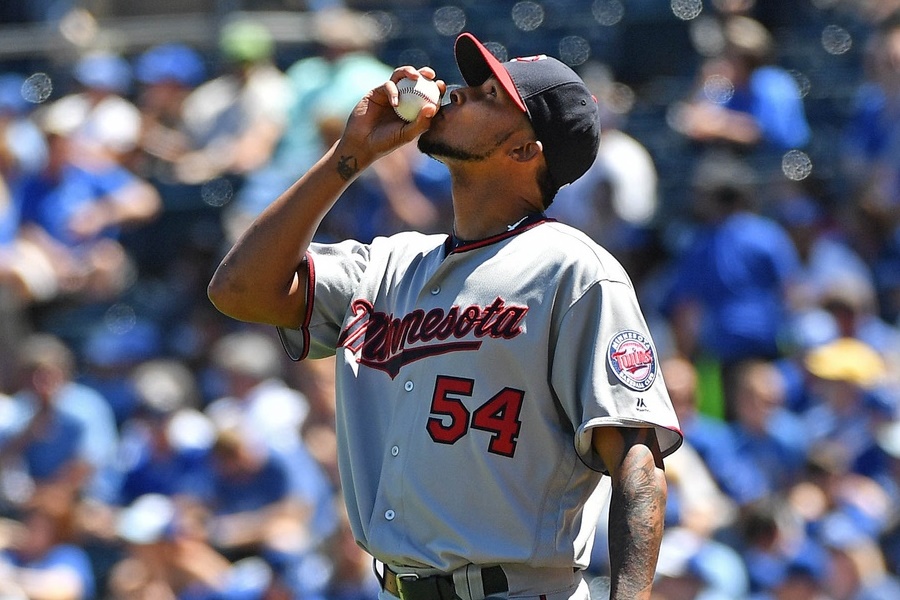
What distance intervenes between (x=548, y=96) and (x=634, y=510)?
35.1 inches

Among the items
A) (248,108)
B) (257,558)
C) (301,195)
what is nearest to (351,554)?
(257,558)

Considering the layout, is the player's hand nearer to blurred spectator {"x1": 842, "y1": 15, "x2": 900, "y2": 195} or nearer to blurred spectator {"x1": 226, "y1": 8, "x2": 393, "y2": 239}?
blurred spectator {"x1": 226, "y1": 8, "x2": 393, "y2": 239}

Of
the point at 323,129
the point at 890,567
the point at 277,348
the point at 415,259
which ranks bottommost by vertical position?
the point at 890,567

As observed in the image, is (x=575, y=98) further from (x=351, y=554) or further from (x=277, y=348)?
(x=277, y=348)

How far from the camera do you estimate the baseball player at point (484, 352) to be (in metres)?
2.79

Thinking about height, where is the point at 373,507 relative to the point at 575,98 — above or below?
below

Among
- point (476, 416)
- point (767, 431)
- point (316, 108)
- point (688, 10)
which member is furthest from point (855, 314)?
point (476, 416)

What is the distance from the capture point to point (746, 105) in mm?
8203

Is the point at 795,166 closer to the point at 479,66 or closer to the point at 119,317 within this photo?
the point at 119,317

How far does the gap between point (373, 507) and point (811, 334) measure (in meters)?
4.92

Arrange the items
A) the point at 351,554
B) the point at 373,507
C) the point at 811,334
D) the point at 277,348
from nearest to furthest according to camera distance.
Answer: the point at 373,507
the point at 351,554
the point at 811,334
the point at 277,348

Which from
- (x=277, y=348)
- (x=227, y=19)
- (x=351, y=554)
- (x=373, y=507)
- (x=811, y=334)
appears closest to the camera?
(x=373, y=507)

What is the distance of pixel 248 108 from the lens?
8.71 m

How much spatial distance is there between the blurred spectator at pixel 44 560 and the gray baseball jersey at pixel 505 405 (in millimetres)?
4282
